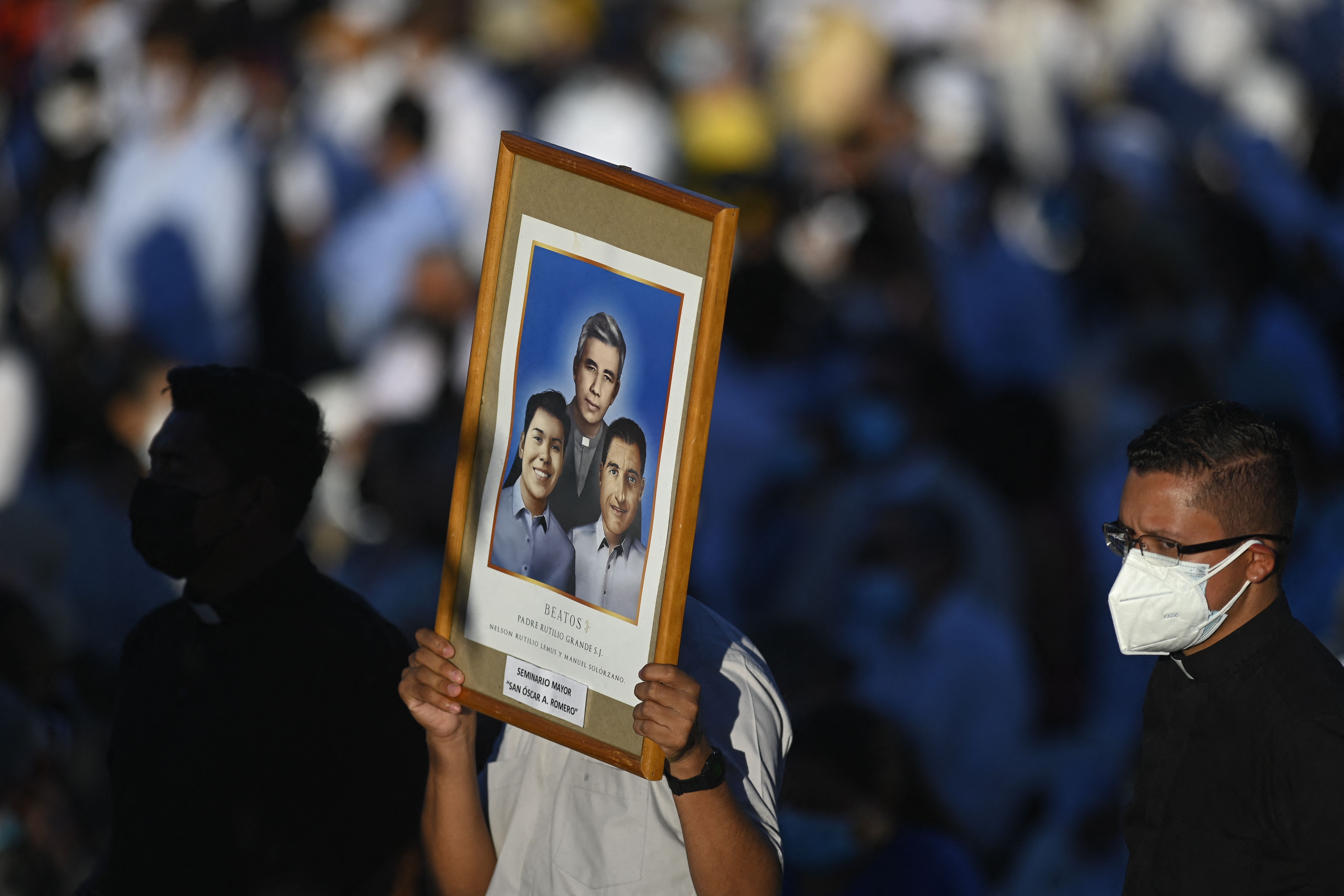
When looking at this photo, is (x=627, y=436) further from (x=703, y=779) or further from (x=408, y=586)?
(x=408, y=586)

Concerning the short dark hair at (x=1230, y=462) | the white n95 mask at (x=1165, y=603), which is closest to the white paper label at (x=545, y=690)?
the white n95 mask at (x=1165, y=603)

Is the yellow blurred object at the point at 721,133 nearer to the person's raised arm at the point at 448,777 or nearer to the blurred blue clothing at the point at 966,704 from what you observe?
the blurred blue clothing at the point at 966,704

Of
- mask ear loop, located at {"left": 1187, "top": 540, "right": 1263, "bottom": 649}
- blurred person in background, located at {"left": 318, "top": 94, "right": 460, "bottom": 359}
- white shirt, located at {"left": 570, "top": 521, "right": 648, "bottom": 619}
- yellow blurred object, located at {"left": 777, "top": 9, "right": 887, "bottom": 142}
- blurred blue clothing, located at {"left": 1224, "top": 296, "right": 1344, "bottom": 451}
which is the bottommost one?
white shirt, located at {"left": 570, "top": 521, "right": 648, "bottom": 619}

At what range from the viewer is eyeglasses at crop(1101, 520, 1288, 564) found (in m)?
2.62

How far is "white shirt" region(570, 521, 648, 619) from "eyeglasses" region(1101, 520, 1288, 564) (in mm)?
772

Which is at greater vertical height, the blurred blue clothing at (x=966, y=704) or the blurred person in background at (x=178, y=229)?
the blurred person in background at (x=178, y=229)

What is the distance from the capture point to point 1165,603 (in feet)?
8.63

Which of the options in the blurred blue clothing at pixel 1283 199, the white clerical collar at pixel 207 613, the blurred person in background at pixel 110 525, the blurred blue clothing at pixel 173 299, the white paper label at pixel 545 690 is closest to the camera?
the white paper label at pixel 545 690

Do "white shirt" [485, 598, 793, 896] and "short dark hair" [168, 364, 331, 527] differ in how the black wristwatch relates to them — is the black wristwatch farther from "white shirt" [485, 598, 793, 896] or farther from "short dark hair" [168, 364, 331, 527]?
"short dark hair" [168, 364, 331, 527]

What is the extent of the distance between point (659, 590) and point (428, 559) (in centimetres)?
363

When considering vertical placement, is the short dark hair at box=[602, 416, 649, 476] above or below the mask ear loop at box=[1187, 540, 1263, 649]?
Answer: above

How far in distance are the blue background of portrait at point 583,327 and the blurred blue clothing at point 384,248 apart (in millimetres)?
6551

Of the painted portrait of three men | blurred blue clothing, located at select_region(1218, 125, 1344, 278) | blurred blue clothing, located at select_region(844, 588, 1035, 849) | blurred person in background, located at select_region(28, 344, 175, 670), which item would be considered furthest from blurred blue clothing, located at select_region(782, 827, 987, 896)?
blurred blue clothing, located at select_region(1218, 125, 1344, 278)

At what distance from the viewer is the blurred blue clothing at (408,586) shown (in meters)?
5.94
